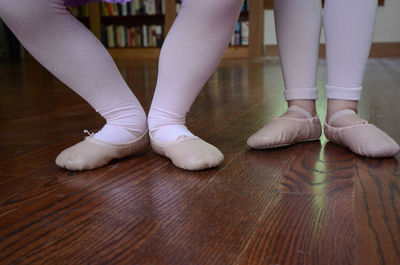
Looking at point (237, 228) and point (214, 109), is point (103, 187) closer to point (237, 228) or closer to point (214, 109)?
point (237, 228)

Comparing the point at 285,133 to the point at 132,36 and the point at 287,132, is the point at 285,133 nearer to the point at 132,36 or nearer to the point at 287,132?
the point at 287,132

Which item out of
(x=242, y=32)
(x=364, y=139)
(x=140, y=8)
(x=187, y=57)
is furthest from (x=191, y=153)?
(x=140, y=8)

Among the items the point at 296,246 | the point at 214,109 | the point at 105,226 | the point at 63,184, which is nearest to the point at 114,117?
the point at 63,184

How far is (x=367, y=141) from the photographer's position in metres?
0.79

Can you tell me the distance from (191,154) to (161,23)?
4505 mm

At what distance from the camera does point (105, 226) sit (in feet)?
1.69

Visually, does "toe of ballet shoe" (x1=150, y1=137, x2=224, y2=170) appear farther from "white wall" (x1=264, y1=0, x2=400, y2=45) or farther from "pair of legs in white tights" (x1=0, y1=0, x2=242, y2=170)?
"white wall" (x1=264, y1=0, x2=400, y2=45)

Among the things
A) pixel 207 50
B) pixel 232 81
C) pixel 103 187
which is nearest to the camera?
pixel 103 187

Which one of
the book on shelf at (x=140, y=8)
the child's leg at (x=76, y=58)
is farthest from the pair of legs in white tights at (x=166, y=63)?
the book on shelf at (x=140, y=8)

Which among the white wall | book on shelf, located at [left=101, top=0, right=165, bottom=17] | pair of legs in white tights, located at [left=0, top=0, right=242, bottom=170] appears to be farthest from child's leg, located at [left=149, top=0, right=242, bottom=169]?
book on shelf, located at [left=101, top=0, right=165, bottom=17]

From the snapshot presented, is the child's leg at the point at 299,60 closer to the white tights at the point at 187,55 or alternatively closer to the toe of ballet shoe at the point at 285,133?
the toe of ballet shoe at the point at 285,133

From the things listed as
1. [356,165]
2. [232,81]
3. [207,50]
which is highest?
[207,50]

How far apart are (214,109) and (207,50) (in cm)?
64

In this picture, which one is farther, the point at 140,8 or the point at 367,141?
the point at 140,8
